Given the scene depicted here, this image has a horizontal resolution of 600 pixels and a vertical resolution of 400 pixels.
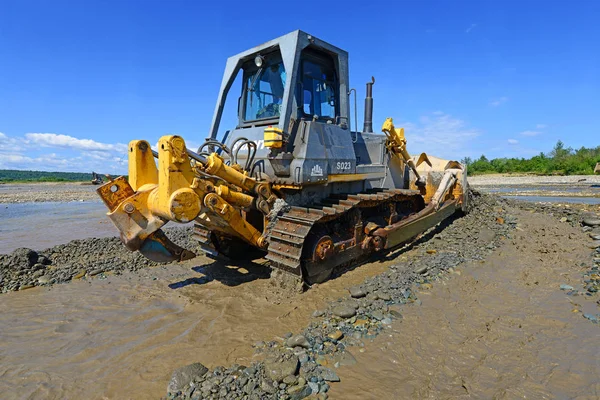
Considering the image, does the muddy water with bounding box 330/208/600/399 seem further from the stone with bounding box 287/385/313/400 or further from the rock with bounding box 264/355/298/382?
the rock with bounding box 264/355/298/382

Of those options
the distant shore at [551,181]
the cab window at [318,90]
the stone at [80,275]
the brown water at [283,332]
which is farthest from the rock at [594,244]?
the distant shore at [551,181]

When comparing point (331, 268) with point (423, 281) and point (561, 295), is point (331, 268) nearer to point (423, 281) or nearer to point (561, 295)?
point (423, 281)

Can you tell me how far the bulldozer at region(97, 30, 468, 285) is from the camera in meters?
4.53

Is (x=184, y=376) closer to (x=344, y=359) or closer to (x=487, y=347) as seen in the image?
(x=344, y=359)

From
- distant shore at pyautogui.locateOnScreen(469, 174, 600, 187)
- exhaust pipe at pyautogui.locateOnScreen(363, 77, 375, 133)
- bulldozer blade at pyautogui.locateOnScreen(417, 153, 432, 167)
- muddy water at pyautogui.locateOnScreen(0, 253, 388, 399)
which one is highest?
exhaust pipe at pyautogui.locateOnScreen(363, 77, 375, 133)

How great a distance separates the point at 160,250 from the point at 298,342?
263 centimetres

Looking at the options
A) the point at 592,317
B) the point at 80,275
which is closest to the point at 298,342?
the point at 592,317

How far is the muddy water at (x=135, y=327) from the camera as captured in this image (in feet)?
10.4

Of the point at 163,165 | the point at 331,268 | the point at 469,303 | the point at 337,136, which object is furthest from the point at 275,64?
the point at 469,303

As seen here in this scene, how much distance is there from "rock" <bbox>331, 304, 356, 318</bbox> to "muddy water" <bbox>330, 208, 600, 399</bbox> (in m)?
0.49

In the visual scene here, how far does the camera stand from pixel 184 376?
3043 mm

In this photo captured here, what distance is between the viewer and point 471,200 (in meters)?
10.0

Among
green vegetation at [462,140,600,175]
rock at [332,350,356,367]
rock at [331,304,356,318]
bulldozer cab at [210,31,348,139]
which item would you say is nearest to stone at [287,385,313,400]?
rock at [332,350,356,367]

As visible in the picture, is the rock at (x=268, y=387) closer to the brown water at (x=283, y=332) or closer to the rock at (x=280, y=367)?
the rock at (x=280, y=367)
